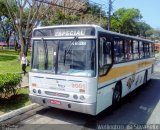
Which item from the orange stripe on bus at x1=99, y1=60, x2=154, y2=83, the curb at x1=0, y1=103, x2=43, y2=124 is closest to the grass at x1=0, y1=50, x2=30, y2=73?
the orange stripe on bus at x1=99, y1=60, x2=154, y2=83

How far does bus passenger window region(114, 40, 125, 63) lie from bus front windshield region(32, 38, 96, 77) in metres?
2.10

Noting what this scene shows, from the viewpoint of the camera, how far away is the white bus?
8.06 meters

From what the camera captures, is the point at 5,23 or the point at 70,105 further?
the point at 5,23

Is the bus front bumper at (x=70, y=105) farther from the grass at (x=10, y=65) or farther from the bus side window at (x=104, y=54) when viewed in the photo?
the grass at (x=10, y=65)

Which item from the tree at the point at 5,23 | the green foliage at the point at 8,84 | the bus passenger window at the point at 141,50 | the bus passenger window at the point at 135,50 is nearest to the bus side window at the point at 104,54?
the green foliage at the point at 8,84

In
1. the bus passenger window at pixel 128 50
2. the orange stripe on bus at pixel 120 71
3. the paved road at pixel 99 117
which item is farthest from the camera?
the bus passenger window at pixel 128 50

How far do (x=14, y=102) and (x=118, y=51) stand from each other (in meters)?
4.34

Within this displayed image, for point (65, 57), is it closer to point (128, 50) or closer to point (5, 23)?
point (128, 50)

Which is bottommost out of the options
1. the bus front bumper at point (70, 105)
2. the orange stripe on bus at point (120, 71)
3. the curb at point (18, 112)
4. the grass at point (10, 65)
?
the curb at point (18, 112)

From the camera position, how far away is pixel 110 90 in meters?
9.43

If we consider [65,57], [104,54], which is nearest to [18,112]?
[65,57]

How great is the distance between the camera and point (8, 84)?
9.62 meters

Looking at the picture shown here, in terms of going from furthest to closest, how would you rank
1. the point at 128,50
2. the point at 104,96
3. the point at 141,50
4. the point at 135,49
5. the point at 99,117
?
the point at 141,50 < the point at 135,49 < the point at 128,50 < the point at 99,117 < the point at 104,96

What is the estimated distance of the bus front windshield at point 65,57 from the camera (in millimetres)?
8109
